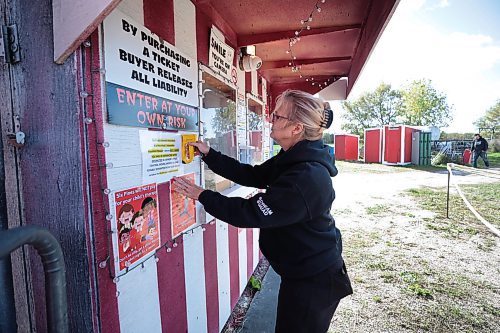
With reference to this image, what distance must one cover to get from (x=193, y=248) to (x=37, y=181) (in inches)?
43.7

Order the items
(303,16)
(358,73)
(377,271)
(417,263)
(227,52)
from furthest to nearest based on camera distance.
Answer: (417,263), (377,271), (358,73), (227,52), (303,16)

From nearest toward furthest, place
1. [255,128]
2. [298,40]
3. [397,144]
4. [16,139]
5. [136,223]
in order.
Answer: [16,139] < [136,223] < [298,40] < [255,128] < [397,144]

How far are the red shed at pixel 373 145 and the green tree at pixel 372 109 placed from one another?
71.6ft

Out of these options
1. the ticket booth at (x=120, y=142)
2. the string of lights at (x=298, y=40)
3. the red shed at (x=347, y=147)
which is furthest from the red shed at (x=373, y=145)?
the ticket booth at (x=120, y=142)

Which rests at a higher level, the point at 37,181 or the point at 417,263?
the point at 37,181

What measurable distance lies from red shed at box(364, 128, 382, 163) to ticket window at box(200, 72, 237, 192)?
63.2 feet

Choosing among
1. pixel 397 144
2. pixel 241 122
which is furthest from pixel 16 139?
pixel 397 144

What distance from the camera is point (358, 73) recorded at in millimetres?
3471

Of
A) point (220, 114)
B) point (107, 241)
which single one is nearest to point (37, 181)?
point (107, 241)

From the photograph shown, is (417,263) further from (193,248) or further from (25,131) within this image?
(25,131)

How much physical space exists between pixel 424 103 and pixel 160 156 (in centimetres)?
3662

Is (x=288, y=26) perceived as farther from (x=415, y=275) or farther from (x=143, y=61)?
(x=415, y=275)

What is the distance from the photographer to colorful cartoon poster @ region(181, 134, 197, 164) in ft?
5.81

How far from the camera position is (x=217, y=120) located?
2350 millimetres
